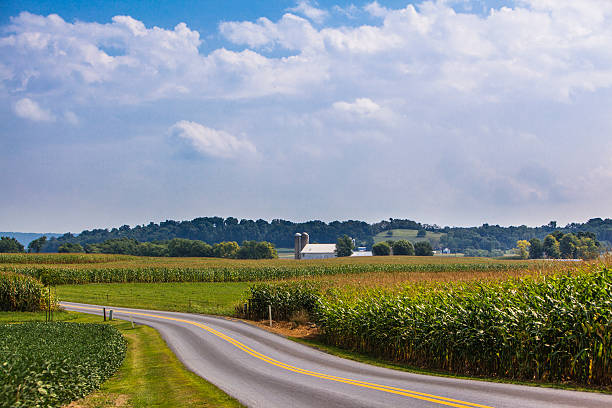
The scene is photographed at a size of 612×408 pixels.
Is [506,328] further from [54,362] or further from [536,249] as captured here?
[536,249]

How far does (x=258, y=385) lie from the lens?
18.8 meters

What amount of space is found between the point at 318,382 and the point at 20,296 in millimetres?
36315

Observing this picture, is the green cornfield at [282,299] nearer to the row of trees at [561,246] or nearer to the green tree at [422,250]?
the row of trees at [561,246]

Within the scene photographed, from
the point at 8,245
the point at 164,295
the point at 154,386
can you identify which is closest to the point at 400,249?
the point at 164,295

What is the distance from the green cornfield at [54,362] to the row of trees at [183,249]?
442ft

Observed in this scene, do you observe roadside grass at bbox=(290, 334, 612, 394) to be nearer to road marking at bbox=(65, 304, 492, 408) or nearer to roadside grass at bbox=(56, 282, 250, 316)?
road marking at bbox=(65, 304, 492, 408)

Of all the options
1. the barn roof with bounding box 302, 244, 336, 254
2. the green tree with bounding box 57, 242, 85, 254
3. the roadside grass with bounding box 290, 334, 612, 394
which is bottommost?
the roadside grass with bounding box 290, 334, 612, 394

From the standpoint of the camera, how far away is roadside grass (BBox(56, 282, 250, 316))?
162 feet

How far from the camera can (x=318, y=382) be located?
1889 cm

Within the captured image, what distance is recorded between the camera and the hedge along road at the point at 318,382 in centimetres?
1512

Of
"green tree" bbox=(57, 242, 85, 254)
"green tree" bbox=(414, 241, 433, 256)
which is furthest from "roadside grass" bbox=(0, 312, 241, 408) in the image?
"green tree" bbox=(414, 241, 433, 256)

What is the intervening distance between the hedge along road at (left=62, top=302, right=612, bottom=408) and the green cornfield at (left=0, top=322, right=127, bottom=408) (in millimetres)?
4265

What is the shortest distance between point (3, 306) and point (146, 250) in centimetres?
12699

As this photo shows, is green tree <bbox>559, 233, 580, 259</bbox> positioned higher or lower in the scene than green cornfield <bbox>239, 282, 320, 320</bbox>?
higher
